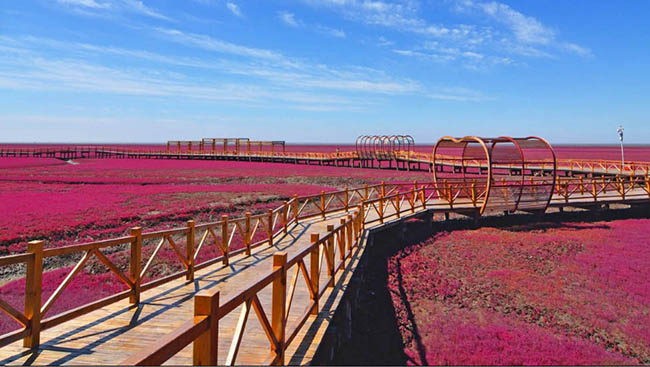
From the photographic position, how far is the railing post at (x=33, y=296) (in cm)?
446

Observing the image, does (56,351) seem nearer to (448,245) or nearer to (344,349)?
(344,349)

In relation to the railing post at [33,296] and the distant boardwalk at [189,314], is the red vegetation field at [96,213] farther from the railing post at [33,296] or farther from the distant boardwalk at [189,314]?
the railing post at [33,296]

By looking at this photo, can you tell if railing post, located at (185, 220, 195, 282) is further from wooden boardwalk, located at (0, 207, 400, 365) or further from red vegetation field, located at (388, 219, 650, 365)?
red vegetation field, located at (388, 219, 650, 365)

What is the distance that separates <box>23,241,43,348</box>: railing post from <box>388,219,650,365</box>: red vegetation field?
6.20 metres

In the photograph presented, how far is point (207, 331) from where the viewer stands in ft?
8.27

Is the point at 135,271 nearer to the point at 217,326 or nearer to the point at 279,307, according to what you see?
the point at 279,307

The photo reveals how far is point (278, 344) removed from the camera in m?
3.96

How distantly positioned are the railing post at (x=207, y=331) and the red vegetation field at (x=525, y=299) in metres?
5.88

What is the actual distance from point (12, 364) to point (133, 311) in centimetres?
178

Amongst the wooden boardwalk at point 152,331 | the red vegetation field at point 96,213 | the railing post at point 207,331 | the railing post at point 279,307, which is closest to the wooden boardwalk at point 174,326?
the wooden boardwalk at point 152,331

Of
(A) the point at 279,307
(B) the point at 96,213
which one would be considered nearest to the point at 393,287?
(A) the point at 279,307

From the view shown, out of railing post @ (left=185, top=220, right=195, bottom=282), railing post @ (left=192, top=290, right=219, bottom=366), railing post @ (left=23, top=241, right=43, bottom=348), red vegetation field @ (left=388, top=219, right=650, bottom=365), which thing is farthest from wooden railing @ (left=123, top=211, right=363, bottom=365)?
red vegetation field @ (left=388, top=219, right=650, bottom=365)

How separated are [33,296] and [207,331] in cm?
340

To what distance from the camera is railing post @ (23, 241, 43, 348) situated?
446 centimetres
